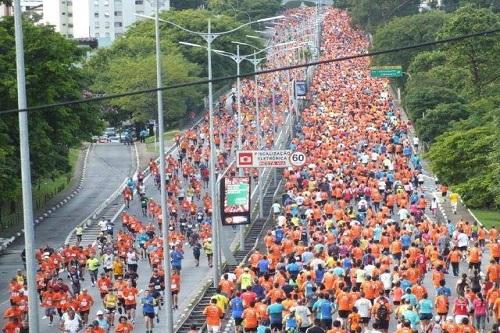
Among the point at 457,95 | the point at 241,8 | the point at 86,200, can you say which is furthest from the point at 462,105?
the point at 241,8

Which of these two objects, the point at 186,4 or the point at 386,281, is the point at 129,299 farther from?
the point at 186,4

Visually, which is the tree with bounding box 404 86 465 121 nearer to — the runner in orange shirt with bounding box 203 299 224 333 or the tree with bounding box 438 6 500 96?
the tree with bounding box 438 6 500 96

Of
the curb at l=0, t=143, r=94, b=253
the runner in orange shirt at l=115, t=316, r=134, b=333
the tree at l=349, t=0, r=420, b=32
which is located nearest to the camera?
the runner in orange shirt at l=115, t=316, r=134, b=333

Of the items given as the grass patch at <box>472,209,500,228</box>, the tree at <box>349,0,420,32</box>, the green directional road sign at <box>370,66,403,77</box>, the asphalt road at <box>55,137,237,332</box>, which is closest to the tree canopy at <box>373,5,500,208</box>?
the grass patch at <box>472,209,500,228</box>

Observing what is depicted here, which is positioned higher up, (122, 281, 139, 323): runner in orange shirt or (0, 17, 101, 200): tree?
(0, 17, 101, 200): tree

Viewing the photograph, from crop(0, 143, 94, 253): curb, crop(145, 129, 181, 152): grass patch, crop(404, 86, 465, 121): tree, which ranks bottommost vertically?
crop(0, 143, 94, 253): curb

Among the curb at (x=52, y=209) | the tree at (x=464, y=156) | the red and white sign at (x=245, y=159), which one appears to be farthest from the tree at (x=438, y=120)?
the red and white sign at (x=245, y=159)

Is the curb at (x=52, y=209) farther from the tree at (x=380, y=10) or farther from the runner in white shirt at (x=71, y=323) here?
the tree at (x=380, y=10)

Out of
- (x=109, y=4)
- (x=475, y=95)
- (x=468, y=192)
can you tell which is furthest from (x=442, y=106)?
(x=109, y=4)
